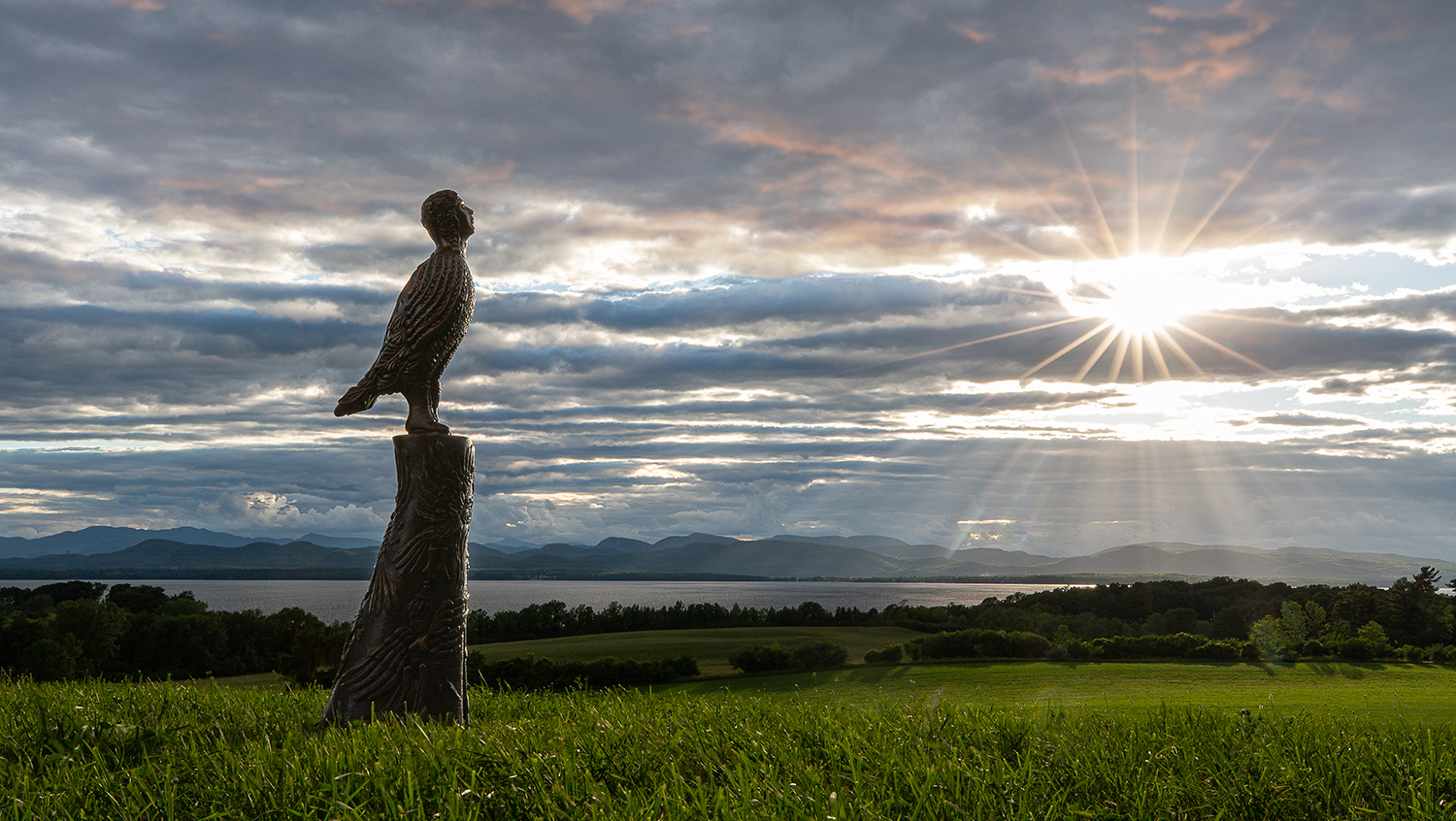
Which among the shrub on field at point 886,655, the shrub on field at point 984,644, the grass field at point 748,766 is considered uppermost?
the grass field at point 748,766

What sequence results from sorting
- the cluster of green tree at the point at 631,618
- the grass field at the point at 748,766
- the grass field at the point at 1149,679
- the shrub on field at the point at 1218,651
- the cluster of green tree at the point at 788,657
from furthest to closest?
the shrub on field at the point at 1218,651, the cluster of green tree at the point at 631,618, the cluster of green tree at the point at 788,657, the grass field at the point at 1149,679, the grass field at the point at 748,766

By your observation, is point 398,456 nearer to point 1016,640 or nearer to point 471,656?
point 471,656

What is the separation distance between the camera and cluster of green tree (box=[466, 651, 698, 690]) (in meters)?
18.0

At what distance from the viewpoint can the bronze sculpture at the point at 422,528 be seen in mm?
8250

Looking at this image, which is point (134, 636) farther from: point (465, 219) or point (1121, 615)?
point (1121, 615)

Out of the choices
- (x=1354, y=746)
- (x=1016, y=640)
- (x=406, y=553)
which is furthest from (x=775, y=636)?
(x=1354, y=746)

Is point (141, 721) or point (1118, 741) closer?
point (1118, 741)

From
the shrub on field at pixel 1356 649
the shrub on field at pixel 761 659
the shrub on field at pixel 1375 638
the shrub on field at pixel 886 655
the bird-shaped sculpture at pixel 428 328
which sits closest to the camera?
the bird-shaped sculpture at pixel 428 328

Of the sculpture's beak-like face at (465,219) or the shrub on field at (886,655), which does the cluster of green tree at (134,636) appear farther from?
the shrub on field at (886,655)

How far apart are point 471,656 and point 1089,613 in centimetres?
2155

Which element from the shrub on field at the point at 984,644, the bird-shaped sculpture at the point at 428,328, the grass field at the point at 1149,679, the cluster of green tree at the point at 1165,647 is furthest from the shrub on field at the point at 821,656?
the bird-shaped sculpture at the point at 428,328

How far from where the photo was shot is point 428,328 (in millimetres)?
8805

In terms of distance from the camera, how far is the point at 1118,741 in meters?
5.91

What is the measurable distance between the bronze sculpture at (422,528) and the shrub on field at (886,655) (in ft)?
59.0
